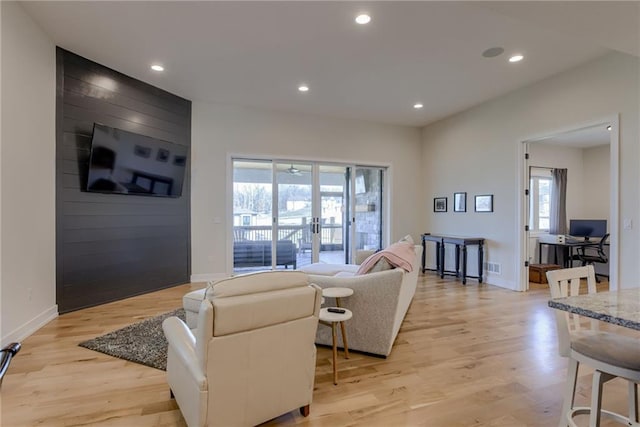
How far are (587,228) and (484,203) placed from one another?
2.64 meters

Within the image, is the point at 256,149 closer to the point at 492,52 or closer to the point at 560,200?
the point at 492,52

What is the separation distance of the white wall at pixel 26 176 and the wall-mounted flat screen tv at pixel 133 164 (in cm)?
47

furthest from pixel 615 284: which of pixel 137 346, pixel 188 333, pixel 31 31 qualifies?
pixel 31 31

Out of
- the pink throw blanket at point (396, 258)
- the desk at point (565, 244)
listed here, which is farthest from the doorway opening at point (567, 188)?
the pink throw blanket at point (396, 258)

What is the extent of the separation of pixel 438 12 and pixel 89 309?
16.6ft

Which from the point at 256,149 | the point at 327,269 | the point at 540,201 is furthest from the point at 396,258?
the point at 540,201

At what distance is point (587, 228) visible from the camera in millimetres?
6387

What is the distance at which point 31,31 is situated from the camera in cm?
316

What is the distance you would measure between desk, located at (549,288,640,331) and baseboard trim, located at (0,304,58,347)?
13.3 feet

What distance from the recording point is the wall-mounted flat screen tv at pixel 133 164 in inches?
156

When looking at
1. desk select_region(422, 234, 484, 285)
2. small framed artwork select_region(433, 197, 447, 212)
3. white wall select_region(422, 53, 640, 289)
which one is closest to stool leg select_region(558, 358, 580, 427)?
white wall select_region(422, 53, 640, 289)

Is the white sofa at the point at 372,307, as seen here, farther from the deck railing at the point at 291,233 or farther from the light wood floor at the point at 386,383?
the deck railing at the point at 291,233

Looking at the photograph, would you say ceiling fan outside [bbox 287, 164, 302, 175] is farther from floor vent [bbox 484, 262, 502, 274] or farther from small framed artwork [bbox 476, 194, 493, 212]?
floor vent [bbox 484, 262, 502, 274]

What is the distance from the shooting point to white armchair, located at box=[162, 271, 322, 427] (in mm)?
1467
